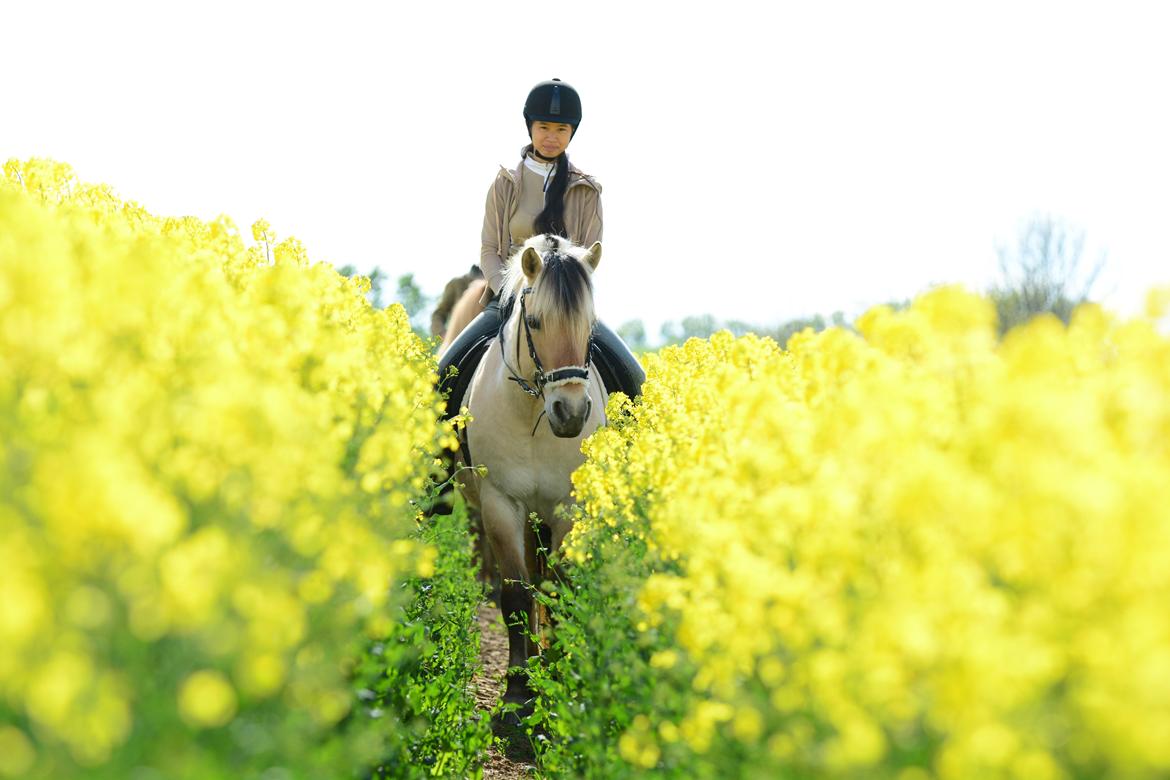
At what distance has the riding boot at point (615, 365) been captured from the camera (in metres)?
7.59

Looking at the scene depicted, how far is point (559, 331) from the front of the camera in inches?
243

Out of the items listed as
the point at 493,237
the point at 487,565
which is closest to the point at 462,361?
the point at 493,237

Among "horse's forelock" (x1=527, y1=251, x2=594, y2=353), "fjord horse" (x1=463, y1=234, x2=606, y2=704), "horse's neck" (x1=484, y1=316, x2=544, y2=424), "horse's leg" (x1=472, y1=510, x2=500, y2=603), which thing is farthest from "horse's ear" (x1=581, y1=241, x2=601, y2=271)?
"horse's leg" (x1=472, y1=510, x2=500, y2=603)

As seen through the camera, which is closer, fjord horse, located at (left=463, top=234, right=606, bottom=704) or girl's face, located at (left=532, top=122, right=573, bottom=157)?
fjord horse, located at (left=463, top=234, right=606, bottom=704)

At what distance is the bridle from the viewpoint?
6121 mm

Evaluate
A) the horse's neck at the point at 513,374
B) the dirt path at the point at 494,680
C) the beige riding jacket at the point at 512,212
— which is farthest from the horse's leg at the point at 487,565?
the horse's neck at the point at 513,374

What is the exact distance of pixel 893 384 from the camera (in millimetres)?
2789

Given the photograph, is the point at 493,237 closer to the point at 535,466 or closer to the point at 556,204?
the point at 556,204

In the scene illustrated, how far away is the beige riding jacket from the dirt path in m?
2.50

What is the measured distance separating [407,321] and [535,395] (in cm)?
104

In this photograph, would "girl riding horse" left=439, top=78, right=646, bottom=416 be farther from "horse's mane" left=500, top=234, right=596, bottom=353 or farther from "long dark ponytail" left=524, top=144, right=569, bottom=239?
"horse's mane" left=500, top=234, right=596, bottom=353

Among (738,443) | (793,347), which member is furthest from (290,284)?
(793,347)

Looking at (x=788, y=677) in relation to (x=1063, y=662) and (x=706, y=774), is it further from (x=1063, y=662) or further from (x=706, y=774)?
(x=1063, y=662)

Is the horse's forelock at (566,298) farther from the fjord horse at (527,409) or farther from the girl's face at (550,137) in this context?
the girl's face at (550,137)
